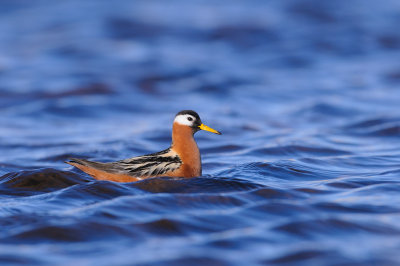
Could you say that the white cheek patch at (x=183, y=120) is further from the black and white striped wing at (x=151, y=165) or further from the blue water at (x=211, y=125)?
the blue water at (x=211, y=125)

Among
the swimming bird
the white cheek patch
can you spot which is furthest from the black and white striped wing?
the white cheek patch

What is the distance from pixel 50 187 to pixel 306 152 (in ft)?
14.1

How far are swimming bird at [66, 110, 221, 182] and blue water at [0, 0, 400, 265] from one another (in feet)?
0.76

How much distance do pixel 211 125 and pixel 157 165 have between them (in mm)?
4914

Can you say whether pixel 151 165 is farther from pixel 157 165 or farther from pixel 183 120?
pixel 183 120

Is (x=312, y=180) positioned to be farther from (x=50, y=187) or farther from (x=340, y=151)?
(x=50, y=187)

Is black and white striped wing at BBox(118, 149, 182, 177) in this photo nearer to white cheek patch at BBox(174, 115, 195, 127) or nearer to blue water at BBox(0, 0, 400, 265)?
blue water at BBox(0, 0, 400, 265)

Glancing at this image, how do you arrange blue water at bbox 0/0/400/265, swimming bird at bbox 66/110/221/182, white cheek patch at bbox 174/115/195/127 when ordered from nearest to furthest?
blue water at bbox 0/0/400/265 < swimming bird at bbox 66/110/221/182 < white cheek patch at bbox 174/115/195/127

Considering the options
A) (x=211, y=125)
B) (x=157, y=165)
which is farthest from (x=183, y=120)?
(x=211, y=125)

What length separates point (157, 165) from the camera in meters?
8.41

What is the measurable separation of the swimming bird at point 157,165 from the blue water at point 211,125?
230mm

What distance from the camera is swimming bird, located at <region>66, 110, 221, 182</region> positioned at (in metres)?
8.29

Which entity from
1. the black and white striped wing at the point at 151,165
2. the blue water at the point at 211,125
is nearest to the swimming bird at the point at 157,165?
the black and white striped wing at the point at 151,165

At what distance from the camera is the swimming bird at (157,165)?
27.2ft
